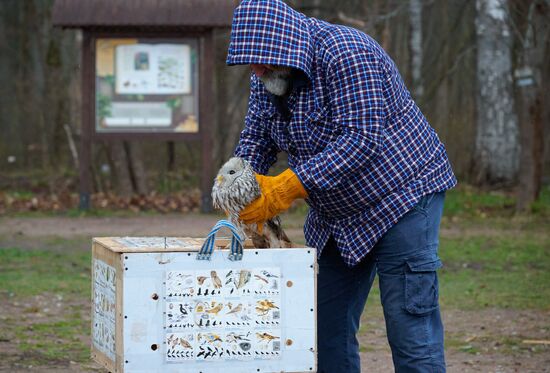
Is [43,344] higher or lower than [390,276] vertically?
lower

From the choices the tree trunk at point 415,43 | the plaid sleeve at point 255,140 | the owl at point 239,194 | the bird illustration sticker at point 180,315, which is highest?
the tree trunk at point 415,43

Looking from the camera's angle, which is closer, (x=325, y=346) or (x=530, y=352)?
(x=325, y=346)

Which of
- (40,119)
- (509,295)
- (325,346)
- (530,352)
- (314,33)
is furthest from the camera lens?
(40,119)

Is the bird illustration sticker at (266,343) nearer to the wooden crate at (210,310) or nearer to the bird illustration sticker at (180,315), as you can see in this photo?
the wooden crate at (210,310)

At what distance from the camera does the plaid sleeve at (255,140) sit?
12.8 ft

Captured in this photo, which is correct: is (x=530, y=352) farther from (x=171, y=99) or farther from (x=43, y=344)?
(x=171, y=99)

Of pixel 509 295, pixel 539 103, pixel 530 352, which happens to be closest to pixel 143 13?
pixel 539 103

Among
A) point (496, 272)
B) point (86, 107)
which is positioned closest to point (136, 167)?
point (86, 107)

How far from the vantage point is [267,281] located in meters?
3.34

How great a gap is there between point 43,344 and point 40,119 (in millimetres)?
16025

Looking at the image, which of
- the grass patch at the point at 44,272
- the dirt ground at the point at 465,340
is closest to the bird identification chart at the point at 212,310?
the dirt ground at the point at 465,340

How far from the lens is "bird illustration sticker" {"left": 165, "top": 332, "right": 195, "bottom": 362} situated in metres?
3.30

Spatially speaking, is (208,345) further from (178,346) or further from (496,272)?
(496,272)

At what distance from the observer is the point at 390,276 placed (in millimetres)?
3709
